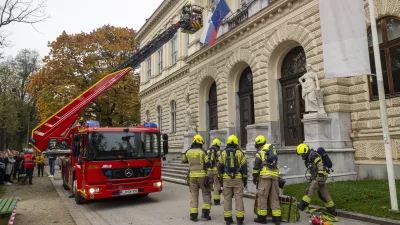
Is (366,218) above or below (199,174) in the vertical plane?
below

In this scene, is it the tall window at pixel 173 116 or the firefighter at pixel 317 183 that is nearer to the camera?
the firefighter at pixel 317 183

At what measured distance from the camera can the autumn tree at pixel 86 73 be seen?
27.0 m

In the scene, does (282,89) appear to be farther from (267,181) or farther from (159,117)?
(159,117)

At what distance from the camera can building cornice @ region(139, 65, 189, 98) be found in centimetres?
2430

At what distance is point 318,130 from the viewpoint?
10.9m

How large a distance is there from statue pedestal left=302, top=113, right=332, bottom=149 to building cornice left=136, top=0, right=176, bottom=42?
2015 cm

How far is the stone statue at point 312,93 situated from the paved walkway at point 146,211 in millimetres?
4398

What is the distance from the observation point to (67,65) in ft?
91.0

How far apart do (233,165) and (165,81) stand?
21636mm

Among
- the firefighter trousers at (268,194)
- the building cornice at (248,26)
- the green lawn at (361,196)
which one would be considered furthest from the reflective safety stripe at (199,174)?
the building cornice at (248,26)

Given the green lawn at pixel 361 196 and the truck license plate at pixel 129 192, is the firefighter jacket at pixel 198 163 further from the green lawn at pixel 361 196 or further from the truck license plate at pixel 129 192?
the green lawn at pixel 361 196

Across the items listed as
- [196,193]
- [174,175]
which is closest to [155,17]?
[174,175]

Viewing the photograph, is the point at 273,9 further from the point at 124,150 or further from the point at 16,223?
the point at 16,223

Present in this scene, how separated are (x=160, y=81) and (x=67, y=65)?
8.40 m
